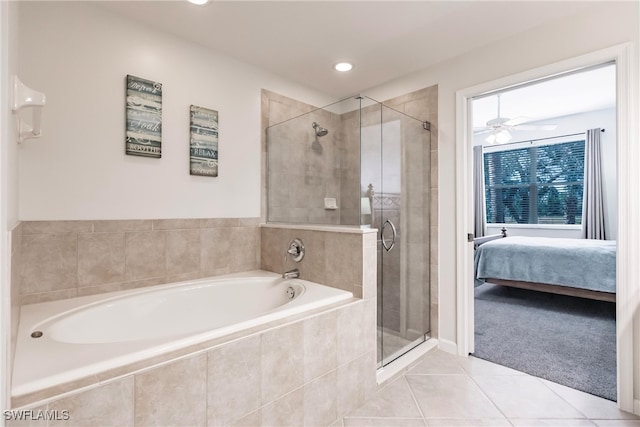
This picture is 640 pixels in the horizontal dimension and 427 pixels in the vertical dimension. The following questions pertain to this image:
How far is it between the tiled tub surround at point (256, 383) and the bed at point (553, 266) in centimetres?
289

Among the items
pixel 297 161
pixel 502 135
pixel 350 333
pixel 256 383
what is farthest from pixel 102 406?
pixel 502 135

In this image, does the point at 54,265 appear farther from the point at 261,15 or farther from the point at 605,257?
the point at 605,257

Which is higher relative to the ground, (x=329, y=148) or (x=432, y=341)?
(x=329, y=148)

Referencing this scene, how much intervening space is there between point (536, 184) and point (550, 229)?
0.85 m

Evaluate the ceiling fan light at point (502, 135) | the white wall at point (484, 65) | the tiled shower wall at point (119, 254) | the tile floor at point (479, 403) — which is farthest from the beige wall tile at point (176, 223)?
the ceiling fan light at point (502, 135)

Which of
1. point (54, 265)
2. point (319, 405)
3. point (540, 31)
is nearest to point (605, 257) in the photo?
point (540, 31)

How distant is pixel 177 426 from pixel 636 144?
8.42ft

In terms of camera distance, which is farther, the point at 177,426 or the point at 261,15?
the point at 261,15

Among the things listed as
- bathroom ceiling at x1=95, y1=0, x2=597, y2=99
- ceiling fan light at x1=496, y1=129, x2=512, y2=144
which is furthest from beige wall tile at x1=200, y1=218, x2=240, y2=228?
ceiling fan light at x1=496, y1=129, x2=512, y2=144

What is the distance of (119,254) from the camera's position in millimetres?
1986

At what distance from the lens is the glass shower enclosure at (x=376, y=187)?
7.59ft

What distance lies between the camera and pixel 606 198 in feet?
16.2
